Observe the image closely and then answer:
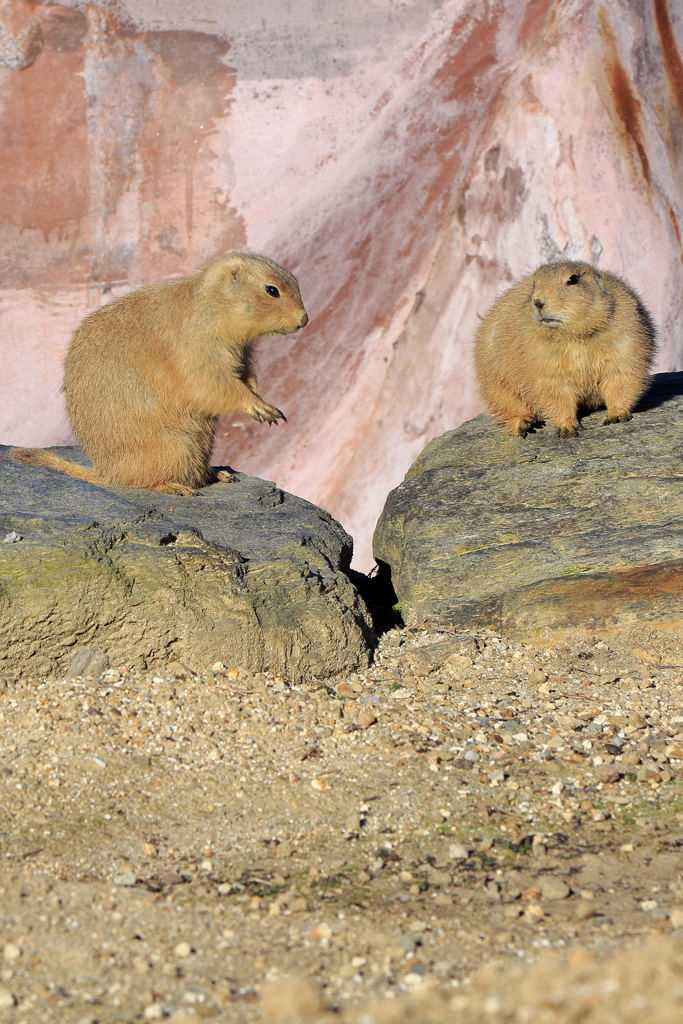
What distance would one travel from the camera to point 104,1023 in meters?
3.14

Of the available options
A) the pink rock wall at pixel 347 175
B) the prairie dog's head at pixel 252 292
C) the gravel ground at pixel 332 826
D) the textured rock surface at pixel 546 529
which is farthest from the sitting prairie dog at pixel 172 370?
the pink rock wall at pixel 347 175

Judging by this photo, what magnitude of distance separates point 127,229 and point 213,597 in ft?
29.8

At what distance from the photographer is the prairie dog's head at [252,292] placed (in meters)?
7.62

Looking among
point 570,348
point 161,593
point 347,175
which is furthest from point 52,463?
point 347,175

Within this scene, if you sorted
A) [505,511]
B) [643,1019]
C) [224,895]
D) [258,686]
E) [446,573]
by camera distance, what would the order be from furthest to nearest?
[505,511], [446,573], [258,686], [224,895], [643,1019]

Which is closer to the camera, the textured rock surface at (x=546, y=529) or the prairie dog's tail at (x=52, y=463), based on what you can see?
the textured rock surface at (x=546, y=529)

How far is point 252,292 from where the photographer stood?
300 inches

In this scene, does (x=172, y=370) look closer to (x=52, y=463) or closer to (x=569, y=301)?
(x=52, y=463)

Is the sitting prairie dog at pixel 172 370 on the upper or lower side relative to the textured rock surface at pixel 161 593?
upper

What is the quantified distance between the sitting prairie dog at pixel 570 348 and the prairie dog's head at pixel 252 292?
1.86 m

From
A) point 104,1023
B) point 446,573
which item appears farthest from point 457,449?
point 104,1023

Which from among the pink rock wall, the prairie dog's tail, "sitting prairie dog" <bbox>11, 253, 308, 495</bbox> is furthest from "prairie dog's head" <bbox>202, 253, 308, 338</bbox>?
the pink rock wall

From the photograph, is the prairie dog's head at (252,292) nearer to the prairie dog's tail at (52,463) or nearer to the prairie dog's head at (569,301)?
the prairie dog's tail at (52,463)

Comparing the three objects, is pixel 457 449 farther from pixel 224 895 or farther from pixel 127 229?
pixel 127 229
